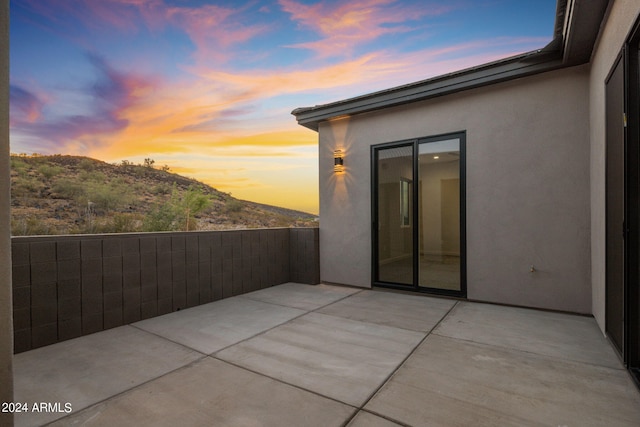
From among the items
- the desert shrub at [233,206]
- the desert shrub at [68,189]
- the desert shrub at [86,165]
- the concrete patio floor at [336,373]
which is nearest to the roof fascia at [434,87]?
the concrete patio floor at [336,373]

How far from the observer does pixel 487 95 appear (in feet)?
12.1

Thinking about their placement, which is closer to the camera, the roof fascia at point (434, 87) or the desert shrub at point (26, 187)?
the roof fascia at point (434, 87)

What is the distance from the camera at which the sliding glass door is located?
156 inches

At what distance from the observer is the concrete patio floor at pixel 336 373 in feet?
5.09

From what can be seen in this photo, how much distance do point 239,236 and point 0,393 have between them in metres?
3.23

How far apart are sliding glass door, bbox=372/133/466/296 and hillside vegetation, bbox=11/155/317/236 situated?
275 cm

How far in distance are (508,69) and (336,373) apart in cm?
371

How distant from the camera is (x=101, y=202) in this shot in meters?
10.0

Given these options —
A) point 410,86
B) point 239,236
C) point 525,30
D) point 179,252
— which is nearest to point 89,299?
point 179,252

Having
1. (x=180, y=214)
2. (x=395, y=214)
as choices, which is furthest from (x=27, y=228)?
(x=395, y=214)

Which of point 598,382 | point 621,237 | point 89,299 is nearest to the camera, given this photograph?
point 598,382

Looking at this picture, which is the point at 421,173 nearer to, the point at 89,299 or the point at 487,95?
the point at 487,95

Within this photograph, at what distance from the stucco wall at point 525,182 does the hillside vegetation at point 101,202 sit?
3890 millimetres

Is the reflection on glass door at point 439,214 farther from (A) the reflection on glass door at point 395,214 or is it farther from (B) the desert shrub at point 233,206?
(B) the desert shrub at point 233,206
